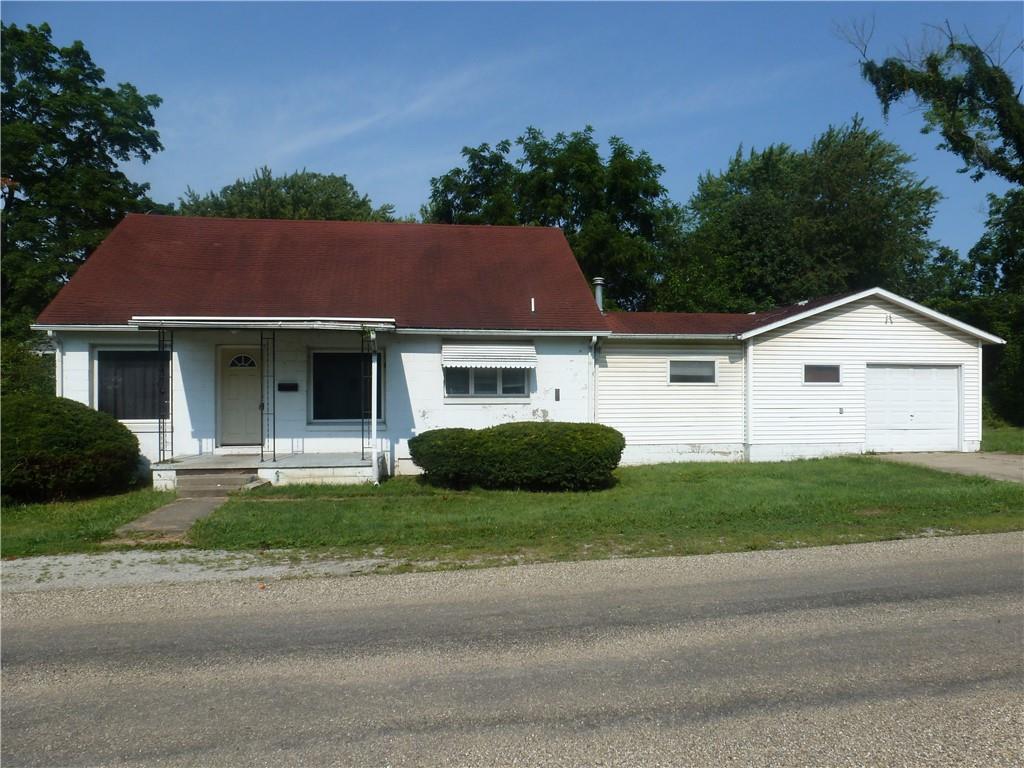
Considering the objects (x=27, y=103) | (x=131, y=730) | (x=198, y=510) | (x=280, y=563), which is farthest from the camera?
(x=27, y=103)

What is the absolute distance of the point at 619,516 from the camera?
1029 centimetres

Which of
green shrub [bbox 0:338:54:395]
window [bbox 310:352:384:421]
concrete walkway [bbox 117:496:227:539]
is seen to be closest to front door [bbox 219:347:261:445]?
window [bbox 310:352:384:421]

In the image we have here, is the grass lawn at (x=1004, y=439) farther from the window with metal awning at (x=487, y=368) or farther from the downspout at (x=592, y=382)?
the window with metal awning at (x=487, y=368)

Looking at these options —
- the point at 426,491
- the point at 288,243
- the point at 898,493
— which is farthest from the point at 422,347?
the point at 898,493

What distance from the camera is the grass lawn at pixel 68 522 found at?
341 inches

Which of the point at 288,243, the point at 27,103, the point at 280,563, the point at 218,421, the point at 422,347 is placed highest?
the point at 27,103

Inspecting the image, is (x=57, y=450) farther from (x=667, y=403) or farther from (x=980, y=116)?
(x=980, y=116)

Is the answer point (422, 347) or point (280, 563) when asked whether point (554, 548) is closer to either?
point (280, 563)

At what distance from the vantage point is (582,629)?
561cm

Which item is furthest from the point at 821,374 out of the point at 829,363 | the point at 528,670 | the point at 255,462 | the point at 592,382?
the point at 528,670

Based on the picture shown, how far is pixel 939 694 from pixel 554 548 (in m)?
4.53

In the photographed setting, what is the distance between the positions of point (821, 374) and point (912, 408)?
2.49 meters

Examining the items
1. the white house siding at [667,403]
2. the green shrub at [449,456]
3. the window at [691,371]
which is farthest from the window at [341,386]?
the window at [691,371]

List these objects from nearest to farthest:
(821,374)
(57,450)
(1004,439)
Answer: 1. (57,450)
2. (821,374)
3. (1004,439)
